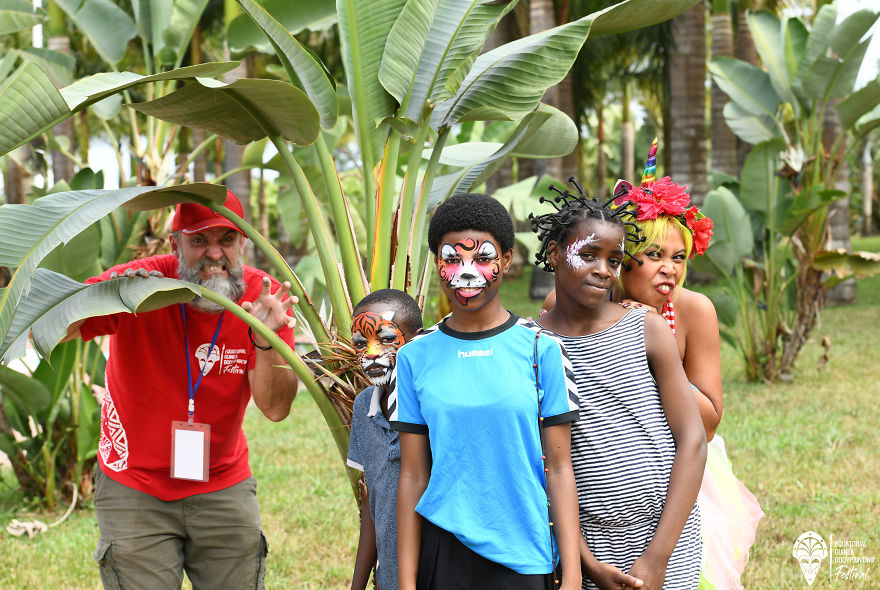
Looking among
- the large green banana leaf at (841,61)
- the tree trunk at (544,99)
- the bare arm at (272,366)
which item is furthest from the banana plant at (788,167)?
the bare arm at (272,366)

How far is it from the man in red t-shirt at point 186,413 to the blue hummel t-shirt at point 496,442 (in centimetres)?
108

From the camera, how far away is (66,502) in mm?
6531

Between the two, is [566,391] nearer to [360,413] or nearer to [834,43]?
[360,413]

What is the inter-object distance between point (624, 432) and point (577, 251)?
20.5 inches

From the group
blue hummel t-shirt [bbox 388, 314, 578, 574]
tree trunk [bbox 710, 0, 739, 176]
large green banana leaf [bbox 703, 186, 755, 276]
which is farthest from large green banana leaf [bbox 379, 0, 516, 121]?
tree trunk [bbox 710, 0, 739, 176]

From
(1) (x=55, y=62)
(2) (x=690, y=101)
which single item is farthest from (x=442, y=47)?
(2) (x=690, y=101)

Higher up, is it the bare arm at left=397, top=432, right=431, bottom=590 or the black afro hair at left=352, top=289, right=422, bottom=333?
the black afro hair at left=352, top=289, right=422, bottom=333

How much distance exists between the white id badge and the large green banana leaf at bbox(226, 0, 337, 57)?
6.36 ft

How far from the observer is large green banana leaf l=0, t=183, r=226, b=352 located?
2.57 metres

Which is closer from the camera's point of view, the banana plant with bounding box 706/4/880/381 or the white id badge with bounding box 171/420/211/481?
the white id badge with bounding box 171/420/211/481

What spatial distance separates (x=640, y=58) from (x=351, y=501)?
15818 millimetres

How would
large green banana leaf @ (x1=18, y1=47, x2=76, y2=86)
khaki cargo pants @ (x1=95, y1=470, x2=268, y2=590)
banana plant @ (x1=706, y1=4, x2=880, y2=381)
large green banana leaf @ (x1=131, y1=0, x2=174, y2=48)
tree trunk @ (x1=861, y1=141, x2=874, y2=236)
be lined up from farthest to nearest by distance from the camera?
tree trunk @ (x1=861, y1=141, x2=874, y2=236)
banana plant @ (x1=706, y1=4, x2=880, y2=381)
large green banana leaf @ (x1=18, y1=47, x2=76, y2=86)
large green banana leaf @ (x1=131, y1=0, x2=174, y2=48)
khaki cargo pants @ (x1=95, y1=470, x2=268, y2=590)
